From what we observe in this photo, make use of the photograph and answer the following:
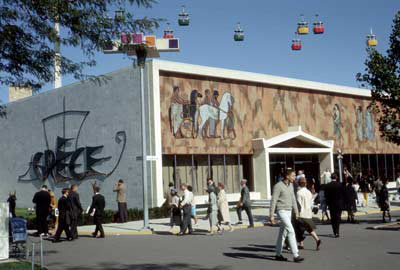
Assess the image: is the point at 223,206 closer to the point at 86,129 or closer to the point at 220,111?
the point at 220,111

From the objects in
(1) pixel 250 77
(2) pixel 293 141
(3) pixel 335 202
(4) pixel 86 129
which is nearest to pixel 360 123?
(2) pixel 293 141

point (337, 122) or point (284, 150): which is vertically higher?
point (337, 122)

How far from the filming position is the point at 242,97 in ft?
104

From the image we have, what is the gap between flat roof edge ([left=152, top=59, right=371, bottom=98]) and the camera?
28130 millimetres

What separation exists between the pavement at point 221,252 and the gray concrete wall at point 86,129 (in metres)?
10.2

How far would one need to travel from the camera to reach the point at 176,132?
27.9 metres

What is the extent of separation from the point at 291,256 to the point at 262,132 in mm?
20928

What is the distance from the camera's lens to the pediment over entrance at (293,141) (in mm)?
31641

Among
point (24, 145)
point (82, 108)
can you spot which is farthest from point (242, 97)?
point (24, 145)

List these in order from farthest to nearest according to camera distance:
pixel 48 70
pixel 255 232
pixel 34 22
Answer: pixel 255 232
pixel 48 70
pixel 34 22

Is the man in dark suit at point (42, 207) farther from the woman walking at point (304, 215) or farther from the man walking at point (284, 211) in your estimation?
the man walking at point (284, 211)

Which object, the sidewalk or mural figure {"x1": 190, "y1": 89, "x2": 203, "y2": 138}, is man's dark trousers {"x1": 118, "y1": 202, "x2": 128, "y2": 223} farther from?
mural figure {"x1": 190, "y1": 89, "x2": 203, "y2": 138}

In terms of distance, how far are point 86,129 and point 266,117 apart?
1107 cm

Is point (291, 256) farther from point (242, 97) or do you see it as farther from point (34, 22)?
point (242, 97)
